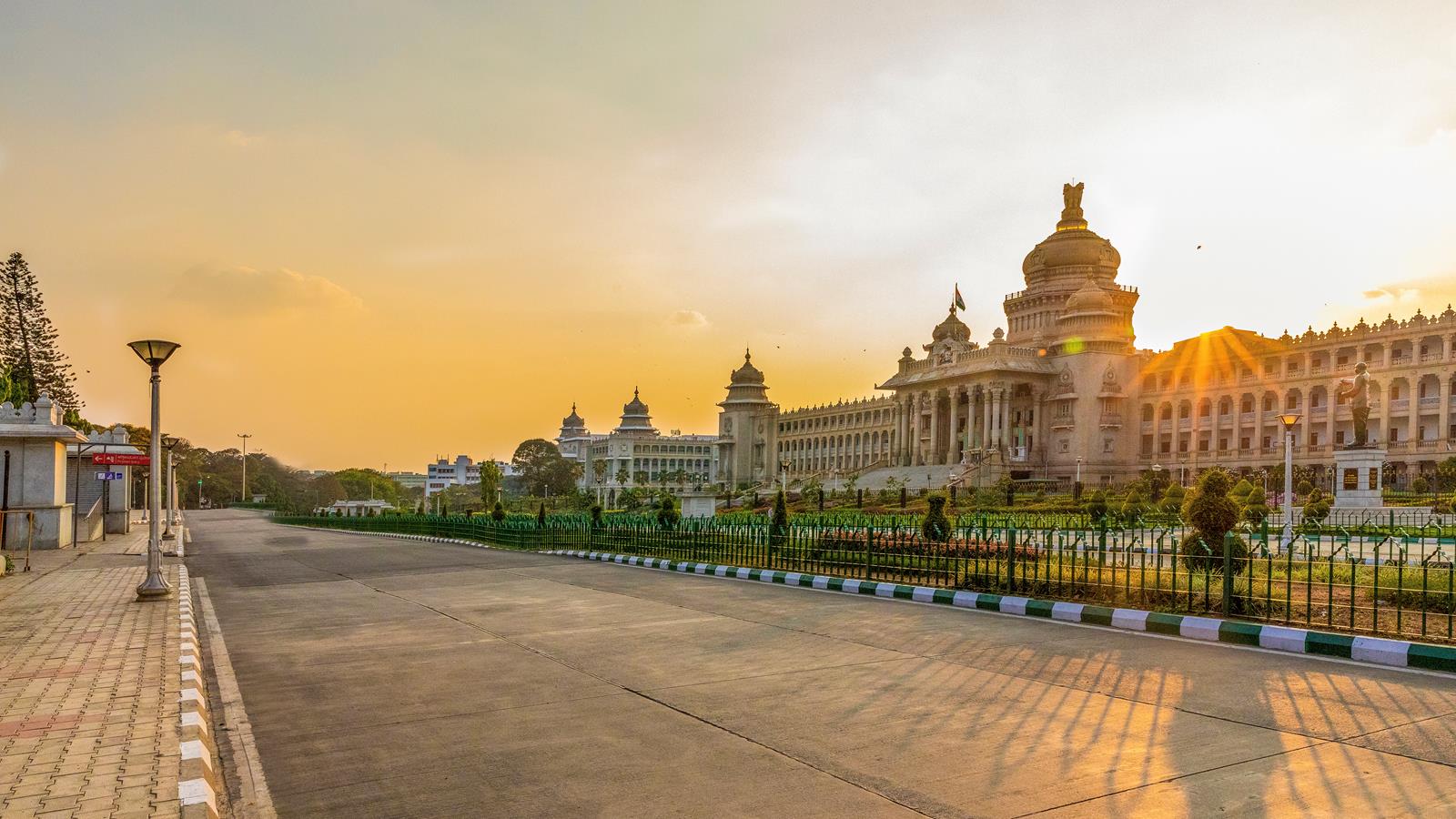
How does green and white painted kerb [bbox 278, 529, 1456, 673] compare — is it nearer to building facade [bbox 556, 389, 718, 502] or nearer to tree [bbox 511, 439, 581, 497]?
tree [bbox 511, 439, 581, 497]

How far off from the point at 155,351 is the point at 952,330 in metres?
88.5

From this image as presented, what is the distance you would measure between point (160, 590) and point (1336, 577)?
16.8m

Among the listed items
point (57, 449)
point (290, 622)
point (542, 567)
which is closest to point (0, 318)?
point (57, 449)

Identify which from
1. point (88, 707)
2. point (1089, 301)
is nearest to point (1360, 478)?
point (88, 707)

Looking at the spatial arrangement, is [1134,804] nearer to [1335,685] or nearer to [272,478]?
[1335,685]

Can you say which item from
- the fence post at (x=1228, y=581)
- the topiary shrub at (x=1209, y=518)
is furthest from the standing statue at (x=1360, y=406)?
the fence post at (x=1228, y=581)

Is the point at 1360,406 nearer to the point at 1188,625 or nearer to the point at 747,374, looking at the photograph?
the point at 1188,625

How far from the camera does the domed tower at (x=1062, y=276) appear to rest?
276 feet

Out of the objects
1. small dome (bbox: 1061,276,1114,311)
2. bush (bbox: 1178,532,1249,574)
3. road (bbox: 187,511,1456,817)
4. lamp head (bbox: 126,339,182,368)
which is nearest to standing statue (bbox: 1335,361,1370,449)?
bush (bbox: 1178,532,1249,574)

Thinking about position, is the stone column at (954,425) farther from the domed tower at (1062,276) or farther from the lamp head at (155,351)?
the lamp head at (155,351)

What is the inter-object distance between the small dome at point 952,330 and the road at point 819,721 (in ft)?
284

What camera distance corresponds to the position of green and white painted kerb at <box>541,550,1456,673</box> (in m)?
9.08

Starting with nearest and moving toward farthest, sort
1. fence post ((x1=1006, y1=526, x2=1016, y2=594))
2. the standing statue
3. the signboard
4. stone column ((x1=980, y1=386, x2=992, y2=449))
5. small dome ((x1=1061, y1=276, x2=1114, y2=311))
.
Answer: fence post ((x1=1006, y1=526, x2=1016, y2=594))
the signboard
the standing statue
small dome ((x1=1061, y1=276, x2=1114, y2=311))
stone column ((x1=980, y1=386, x2=992, y2=449))

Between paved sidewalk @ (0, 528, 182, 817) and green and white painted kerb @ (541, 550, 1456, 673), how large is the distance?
31.6ft
